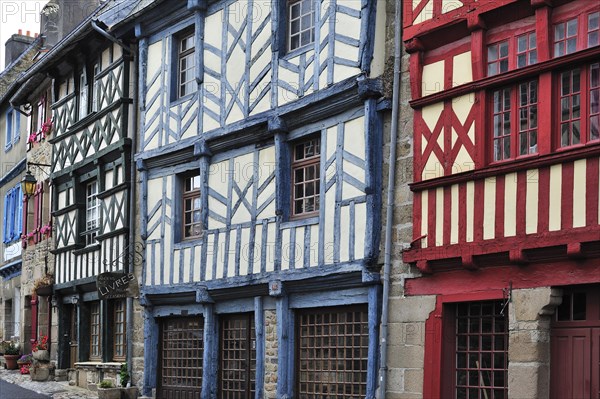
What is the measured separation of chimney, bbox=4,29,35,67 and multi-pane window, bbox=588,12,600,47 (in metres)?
22.3

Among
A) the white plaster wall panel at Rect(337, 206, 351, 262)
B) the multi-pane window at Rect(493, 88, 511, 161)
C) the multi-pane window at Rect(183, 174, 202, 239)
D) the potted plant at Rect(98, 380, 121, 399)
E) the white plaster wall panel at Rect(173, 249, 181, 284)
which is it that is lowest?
the potted plant at Rect(98, 380, 121, 399)

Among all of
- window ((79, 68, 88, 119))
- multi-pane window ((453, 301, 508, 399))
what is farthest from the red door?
window ((79, 68, 88, 119))

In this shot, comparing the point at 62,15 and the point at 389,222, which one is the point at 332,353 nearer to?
the point at 389,222

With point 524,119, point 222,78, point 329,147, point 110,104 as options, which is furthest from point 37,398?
point 524,119

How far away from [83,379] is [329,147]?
788cm

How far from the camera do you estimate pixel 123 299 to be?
1667 cm

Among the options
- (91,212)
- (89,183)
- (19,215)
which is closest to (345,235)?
(91,212)

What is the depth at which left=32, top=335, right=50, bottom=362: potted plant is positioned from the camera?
749 inches

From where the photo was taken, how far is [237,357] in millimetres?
13539

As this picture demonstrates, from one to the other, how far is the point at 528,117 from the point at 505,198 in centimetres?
77

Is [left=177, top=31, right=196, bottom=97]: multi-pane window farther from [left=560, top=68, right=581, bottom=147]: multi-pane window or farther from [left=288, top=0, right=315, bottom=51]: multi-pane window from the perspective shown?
[left=560, top=68, right=581, bottom=147]: multi-pane window

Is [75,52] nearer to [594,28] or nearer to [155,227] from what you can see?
[155,227]

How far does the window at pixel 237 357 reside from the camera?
1323 centimetres

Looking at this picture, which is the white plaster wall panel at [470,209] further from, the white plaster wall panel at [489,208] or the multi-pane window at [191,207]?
the multi-pane window at [191,207]
